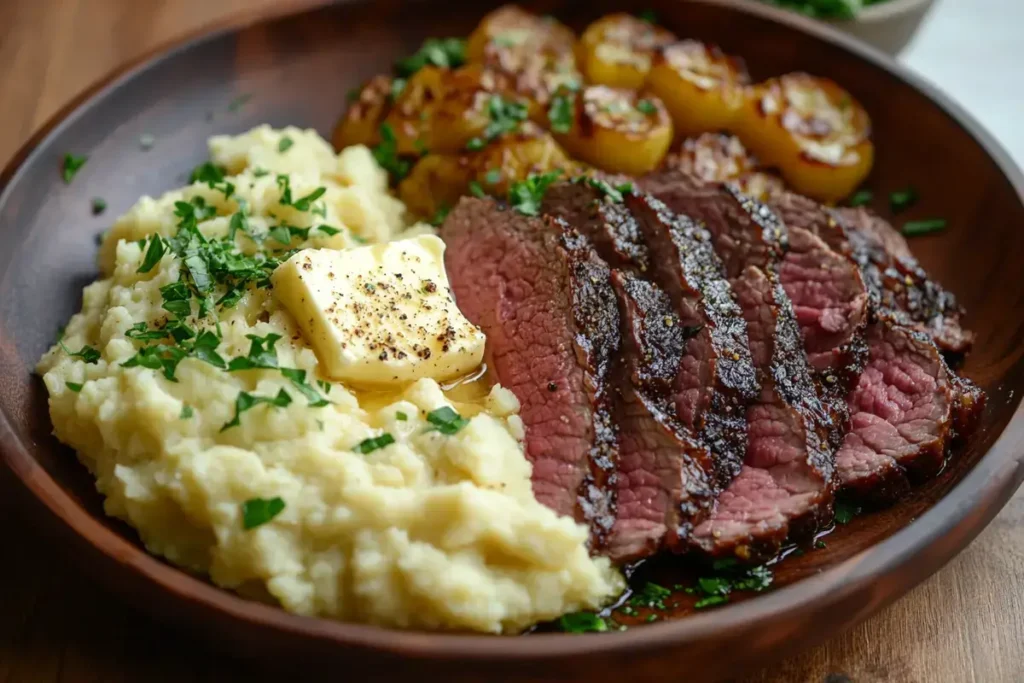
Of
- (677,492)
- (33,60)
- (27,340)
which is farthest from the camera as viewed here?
(33,60)

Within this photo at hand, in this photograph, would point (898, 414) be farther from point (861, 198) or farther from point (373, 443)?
point (373, 443)

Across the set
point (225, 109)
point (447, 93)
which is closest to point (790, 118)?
point (447, 93)

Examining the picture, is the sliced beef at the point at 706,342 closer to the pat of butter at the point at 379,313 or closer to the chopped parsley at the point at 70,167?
the pat of butter at the point at 379,313

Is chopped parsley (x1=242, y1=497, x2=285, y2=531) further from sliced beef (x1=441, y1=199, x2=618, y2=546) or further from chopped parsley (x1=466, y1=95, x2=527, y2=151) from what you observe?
chopped parsley (x1=466, y1=95, x2=527, y2=151)

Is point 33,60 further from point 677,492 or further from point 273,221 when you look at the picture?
point 677,492

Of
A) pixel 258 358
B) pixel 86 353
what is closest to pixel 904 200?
pixel 258 358

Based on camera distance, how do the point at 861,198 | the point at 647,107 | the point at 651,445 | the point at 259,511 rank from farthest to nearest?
1. the point at 861,198
2. the point at 647,107
3. the point at 651,445
4. the point at 259,511
